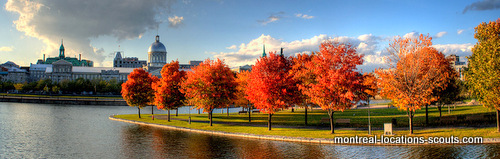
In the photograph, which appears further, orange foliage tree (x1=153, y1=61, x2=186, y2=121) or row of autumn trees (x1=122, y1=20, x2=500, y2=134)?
orange foliage tree (x1=153, y1=61, x2=186, y2=121)

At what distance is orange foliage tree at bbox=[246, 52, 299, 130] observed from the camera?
37.5 metres

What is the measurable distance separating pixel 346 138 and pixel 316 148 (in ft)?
14.7

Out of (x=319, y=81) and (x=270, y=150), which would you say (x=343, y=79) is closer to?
(x=319, y=81)

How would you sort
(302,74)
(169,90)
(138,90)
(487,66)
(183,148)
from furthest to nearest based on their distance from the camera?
(138,90) → (169,90) → (302,74) → (487,66) → (183,148)

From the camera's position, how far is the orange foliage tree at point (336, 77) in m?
33.1

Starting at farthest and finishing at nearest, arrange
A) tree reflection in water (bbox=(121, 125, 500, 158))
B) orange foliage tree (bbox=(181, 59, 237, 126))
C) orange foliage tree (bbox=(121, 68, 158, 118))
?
orange foliage tree (bbox=(121, 68, 158, 118)), orange foliage tree (bbox=(181, 59, 237, 126)), tree reflection in water (bbox=(121, 125, 500, 158))

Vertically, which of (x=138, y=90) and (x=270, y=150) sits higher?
(x=138, y=90)

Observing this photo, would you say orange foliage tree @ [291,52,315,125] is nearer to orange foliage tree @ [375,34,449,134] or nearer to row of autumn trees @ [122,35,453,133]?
row of autumn trees @ [122,35,453,133]

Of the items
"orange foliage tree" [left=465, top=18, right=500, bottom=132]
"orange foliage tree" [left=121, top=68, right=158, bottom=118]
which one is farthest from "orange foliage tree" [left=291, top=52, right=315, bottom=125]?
"orange foliage tree" [left=121, top=68, right=158, bottom=118]

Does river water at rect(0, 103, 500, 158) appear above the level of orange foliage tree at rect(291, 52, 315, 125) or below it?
below

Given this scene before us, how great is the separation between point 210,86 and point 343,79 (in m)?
17.3

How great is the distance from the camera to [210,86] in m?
43.4

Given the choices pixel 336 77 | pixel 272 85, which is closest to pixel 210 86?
pixel 272 85

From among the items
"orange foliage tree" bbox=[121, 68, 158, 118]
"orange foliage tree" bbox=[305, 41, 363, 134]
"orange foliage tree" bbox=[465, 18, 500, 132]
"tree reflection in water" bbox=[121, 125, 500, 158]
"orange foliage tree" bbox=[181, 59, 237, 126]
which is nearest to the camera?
"tree reflection in water" bbox=[121, 125, 500, 158]
